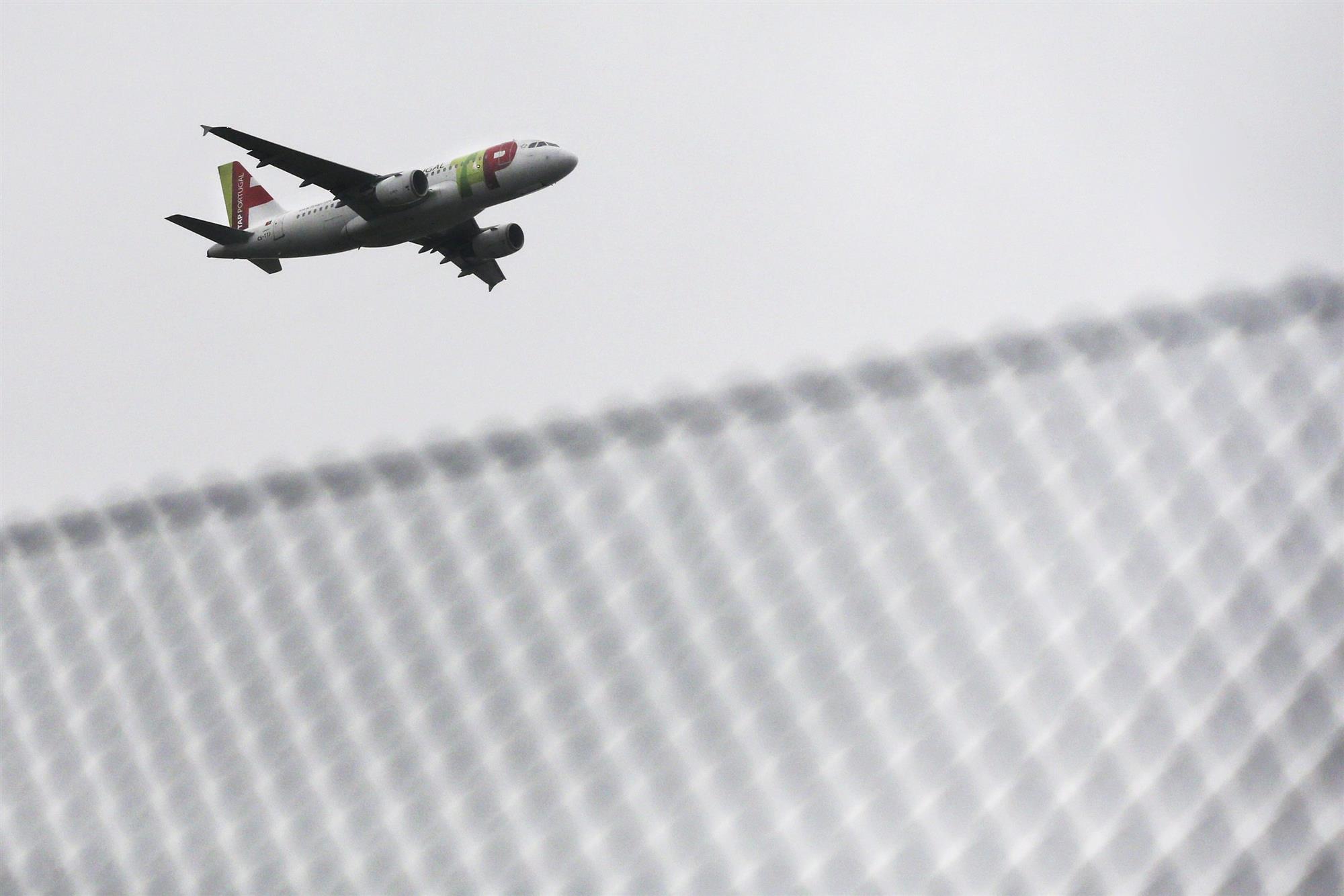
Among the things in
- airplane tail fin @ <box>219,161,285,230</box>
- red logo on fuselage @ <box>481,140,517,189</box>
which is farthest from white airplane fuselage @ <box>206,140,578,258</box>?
airplane tail fin @ <box>219,161,285,230</box>

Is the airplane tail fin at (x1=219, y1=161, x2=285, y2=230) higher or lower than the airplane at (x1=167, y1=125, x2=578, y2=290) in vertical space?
higher

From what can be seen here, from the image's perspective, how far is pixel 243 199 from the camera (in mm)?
45688

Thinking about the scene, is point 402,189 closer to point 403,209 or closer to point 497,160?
point 403,209

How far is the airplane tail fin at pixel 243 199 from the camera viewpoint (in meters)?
44.9

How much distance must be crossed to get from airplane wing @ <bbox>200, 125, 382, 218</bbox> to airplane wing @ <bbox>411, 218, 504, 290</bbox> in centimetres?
332

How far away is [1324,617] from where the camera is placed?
2572 millimetres

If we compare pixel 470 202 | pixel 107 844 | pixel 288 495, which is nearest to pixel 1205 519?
pixel 288 495

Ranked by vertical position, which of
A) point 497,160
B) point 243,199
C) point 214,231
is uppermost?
point 243,199

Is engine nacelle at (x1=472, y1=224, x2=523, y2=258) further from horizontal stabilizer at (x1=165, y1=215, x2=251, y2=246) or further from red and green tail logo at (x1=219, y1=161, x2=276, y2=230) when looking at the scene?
red and green tail logo at (x1=219, y1=161, x2=276, y2=230)

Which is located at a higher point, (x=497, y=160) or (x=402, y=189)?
(x=402, y=189)

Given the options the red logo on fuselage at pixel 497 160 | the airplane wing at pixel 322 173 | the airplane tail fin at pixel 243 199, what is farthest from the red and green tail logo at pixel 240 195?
the red logo on fuselage at pixel 497 160

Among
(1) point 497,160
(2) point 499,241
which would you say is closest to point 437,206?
(1) point 497,160

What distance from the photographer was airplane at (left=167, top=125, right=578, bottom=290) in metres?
34.0

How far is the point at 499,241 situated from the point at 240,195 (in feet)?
36.9
